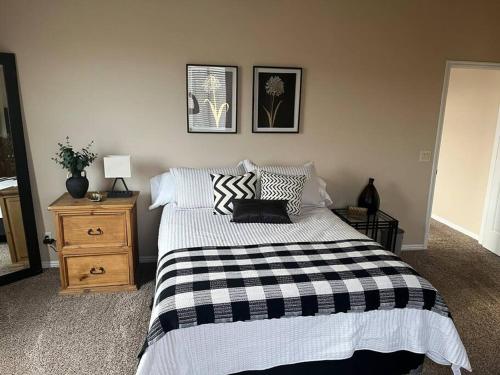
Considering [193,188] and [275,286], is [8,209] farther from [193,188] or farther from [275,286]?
[275,286]

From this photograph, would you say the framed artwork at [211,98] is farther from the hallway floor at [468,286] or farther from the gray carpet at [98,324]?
the hallway floor at [468,286]

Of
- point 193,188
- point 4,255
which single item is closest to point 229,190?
point 193,188

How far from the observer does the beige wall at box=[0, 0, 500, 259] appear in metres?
2.86

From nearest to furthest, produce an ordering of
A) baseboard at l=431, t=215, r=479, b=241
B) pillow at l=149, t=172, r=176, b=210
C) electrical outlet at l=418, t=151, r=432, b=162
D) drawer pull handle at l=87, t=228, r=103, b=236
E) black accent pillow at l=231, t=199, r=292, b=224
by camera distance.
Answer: black accent pillow at l=231, t=199, r=292, b=224 → drawer pull handle at l=87, t=228, r=103, b=236 → pillow at l=149, t=172, r=176, b=210 → electrical outlet at l=418, t=151, r=432, b=162 → baseboard at l=431, t=215, r=479, b=241

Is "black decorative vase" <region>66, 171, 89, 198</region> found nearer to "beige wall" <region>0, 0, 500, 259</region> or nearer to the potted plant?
the potted plant

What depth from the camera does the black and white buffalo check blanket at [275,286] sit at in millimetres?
1547

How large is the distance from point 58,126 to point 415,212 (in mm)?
3635

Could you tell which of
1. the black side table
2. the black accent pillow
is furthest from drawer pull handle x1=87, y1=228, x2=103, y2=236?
the black side table

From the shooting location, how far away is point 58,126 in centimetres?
296

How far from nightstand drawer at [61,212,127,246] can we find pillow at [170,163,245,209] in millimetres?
491

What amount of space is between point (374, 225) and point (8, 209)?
3.21m

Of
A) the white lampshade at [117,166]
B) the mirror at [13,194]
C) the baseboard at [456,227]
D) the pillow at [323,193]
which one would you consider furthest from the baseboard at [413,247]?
the mirror at [13,194]

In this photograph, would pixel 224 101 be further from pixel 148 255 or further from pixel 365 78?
pixel 148 255

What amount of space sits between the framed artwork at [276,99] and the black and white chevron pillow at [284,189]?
2.04 feet
